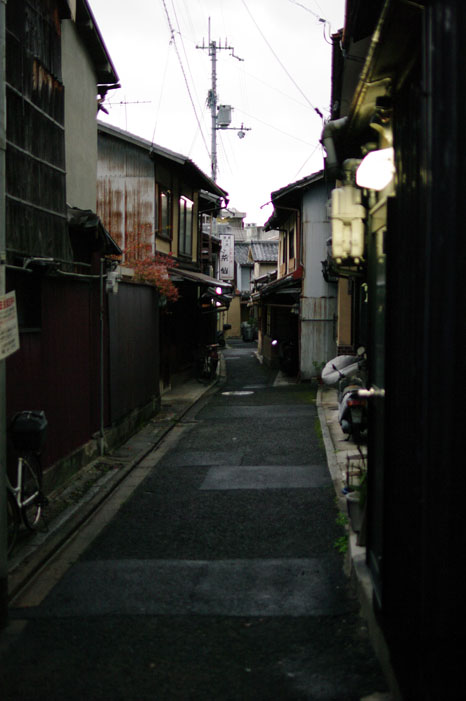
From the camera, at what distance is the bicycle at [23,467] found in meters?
6.89

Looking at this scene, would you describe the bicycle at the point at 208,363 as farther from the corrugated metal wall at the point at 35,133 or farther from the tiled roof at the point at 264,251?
the tiled roof at the point at 264,251

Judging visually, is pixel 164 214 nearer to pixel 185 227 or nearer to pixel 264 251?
pixel 185 227

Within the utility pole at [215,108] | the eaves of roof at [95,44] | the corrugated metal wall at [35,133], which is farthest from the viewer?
the utility pole at [215,108]

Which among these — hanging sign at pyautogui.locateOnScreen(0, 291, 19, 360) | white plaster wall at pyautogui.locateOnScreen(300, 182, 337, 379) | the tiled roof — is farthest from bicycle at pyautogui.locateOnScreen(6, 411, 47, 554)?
the tiled roof

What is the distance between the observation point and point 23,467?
7.32 m

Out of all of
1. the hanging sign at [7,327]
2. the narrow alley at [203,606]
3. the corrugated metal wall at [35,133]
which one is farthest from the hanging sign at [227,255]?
the hanging sign at [7,327]

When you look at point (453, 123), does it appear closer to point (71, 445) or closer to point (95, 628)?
point (95, 628)

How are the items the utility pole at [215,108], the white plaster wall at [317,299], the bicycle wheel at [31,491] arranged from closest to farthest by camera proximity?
1. the bicycle wheel at [31,491]
2. the white plaster wall at [317,299]
3. the utility pole at [215,108]

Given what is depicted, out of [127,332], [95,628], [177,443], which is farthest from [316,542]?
[127,332]

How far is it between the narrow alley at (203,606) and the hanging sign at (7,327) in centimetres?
224

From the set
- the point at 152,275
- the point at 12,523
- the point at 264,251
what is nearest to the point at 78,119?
the point at 152,275

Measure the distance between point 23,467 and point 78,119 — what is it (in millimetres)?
8433

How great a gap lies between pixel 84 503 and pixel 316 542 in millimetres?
3379

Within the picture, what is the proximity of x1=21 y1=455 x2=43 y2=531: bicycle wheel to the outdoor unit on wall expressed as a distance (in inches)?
163
